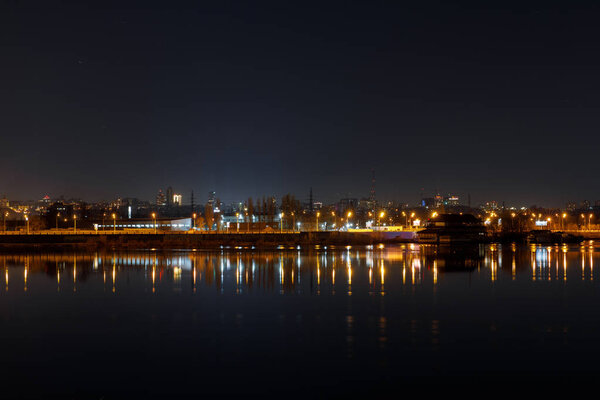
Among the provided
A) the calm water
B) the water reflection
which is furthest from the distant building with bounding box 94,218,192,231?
the calm water

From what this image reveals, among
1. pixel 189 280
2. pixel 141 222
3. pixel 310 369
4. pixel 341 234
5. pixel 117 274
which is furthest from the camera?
pixel 141 222

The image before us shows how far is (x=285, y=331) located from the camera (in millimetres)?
14500

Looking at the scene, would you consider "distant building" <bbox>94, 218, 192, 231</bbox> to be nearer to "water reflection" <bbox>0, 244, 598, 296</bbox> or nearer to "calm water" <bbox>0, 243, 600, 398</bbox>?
"water reflection" <bbox>0, 244, 598, 296</bbox>

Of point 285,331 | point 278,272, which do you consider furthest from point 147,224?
point 285,331

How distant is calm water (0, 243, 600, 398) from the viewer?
1070cm

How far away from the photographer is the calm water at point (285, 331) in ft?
35.1

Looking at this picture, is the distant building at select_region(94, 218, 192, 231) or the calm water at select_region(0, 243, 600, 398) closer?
the calm water at select_region(0, 243, 600, 398)

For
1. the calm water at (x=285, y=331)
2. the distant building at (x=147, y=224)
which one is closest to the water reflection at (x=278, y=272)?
the calm water at (x=285, y=331)

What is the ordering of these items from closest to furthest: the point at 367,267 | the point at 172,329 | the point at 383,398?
the point at 383,398 < the point at 172,329 < the point at 367,267

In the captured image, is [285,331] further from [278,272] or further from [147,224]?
[147,224]

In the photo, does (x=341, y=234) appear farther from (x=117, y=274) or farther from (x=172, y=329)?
(x=172, y=329)

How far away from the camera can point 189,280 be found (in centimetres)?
2506

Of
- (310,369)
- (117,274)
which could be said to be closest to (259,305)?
(310,369)

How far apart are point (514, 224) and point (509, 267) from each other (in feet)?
212
